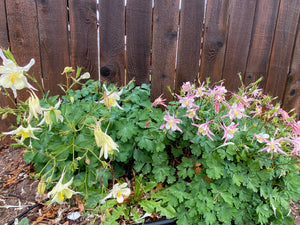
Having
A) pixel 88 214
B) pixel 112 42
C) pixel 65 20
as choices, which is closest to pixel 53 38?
pixel 65 20

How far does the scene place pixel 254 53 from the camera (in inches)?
84.5

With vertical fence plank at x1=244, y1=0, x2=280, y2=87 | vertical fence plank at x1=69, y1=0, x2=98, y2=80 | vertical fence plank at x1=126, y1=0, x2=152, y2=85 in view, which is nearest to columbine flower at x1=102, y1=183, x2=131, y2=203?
vertical fence plank at x1=126, y1=0, x2=152, y2=85

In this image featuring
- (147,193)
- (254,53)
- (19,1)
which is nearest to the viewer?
(147,193)

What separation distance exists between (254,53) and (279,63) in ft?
1.01

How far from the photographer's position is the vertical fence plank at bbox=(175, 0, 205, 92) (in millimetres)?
1957

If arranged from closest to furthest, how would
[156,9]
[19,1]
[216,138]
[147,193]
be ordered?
[216,138], [147,193], [19,1], [156,9]

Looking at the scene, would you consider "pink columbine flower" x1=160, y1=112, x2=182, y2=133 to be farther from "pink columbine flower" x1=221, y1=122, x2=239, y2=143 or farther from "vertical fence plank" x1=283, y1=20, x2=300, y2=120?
"vertical fence plank" x1=283, y1=20, x2=300, y2=120

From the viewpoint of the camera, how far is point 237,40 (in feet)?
6.86

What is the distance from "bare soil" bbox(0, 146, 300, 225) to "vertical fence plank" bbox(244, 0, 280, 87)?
1.26 metres

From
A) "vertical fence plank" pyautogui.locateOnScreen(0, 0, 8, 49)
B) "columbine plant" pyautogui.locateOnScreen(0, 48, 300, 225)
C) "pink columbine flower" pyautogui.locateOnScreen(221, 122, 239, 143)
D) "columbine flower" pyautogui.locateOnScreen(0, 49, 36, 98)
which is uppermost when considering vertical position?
"vertical fence plank" pyautogui.locateOnScreen(0, 0, 8, 49)

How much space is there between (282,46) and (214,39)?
2.42ft

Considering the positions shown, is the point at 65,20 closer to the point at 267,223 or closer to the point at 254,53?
the point at 254,53

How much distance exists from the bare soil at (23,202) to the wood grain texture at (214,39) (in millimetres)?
1335

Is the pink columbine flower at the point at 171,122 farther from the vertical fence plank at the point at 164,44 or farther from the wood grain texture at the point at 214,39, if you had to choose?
the wood grain texture at the point at 214,39
